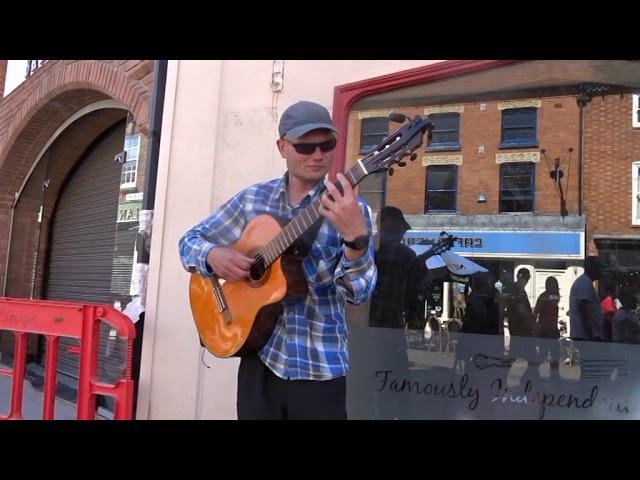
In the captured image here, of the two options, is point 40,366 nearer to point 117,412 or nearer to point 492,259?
point 117,412

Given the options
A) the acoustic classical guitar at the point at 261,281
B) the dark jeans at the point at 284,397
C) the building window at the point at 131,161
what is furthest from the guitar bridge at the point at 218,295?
the building window at the point at 131,161

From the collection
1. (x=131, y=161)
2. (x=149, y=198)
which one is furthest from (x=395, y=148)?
(x=131, y=161)

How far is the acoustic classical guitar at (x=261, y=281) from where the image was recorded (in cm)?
207

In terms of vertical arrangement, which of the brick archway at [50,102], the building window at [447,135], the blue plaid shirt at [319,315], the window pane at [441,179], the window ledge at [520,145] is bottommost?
the blue plaid shirt at [319,315]

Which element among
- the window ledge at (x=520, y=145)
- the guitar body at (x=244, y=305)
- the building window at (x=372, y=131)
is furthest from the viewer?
the building window at (x=372, y=131)

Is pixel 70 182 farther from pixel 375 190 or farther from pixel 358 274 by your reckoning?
pixel 358 274

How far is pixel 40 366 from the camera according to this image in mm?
7859

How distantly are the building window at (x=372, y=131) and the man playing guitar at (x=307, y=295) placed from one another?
1.08 metres

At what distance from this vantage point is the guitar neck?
6.63ft

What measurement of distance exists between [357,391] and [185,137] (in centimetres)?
204

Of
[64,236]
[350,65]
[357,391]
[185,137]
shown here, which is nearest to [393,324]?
[357,391]

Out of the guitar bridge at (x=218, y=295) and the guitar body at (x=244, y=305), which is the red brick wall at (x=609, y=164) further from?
the guitar bridge at (x=218, y=295)

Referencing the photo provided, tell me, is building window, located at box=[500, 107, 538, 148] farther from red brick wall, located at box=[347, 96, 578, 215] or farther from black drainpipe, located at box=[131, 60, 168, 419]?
black drainpipe, located at box=[131, 60, 168, 419]

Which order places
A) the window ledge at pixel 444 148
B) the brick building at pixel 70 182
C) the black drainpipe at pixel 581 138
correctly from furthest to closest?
the brick building at pixel 70 182 → the window ledge at pixel 444 148 → the black drainpipe at pixel 581 138
